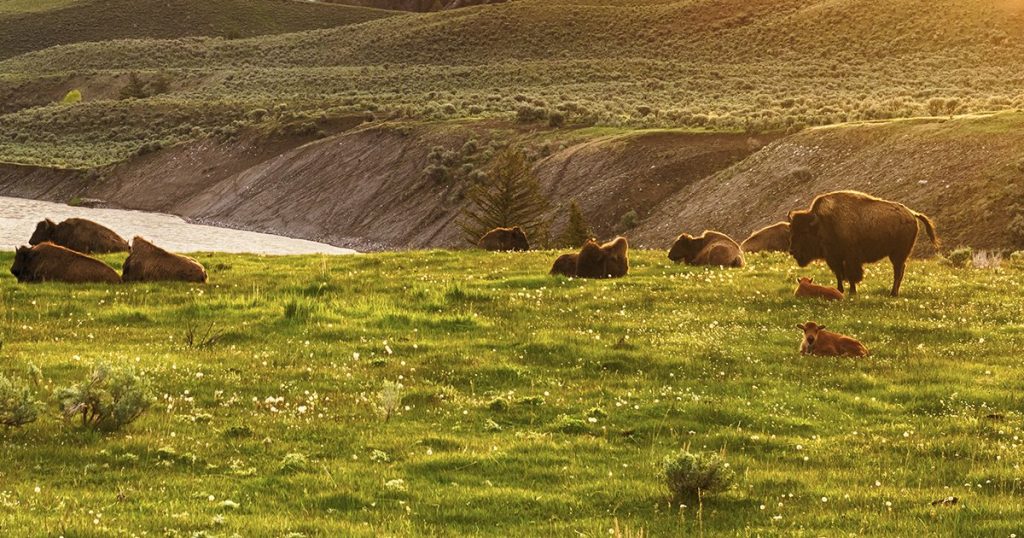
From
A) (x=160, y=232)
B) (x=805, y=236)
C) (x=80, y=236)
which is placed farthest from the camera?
(x=160, y=232)

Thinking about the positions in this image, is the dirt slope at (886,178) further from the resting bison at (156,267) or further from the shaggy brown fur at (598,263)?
the resting bison at (156,267)

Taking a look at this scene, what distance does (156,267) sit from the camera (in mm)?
23188

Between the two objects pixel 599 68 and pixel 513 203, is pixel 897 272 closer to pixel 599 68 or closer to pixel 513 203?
pixel 513 203

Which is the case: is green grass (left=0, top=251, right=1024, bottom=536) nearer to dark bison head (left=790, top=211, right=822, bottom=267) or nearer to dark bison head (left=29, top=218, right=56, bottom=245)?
dark bison head (left=790, top=211, right=822, bottom=267)

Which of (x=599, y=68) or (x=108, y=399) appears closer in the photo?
(x=108, y=399)

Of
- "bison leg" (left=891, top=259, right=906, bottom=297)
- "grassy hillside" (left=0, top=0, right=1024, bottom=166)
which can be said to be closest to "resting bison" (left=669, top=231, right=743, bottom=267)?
"bison leg" (left=891, top=259, right=906, bottom=297)

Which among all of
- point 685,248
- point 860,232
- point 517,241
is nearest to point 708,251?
point 685,248

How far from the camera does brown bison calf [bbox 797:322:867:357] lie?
15.5 meters

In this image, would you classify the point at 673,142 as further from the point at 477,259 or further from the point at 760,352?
the point at 760,352

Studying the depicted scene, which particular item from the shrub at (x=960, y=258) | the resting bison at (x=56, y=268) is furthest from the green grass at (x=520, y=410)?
the shrub at (x=960, y=258)

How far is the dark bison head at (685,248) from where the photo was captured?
26781 mm

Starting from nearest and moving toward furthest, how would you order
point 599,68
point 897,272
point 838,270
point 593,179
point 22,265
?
point 897,272 < point 838,270 < point 22,265 < point 593,179 < point 599,68

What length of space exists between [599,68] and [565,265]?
9132cm

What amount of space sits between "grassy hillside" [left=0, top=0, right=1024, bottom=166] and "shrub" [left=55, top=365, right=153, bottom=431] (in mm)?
50146
